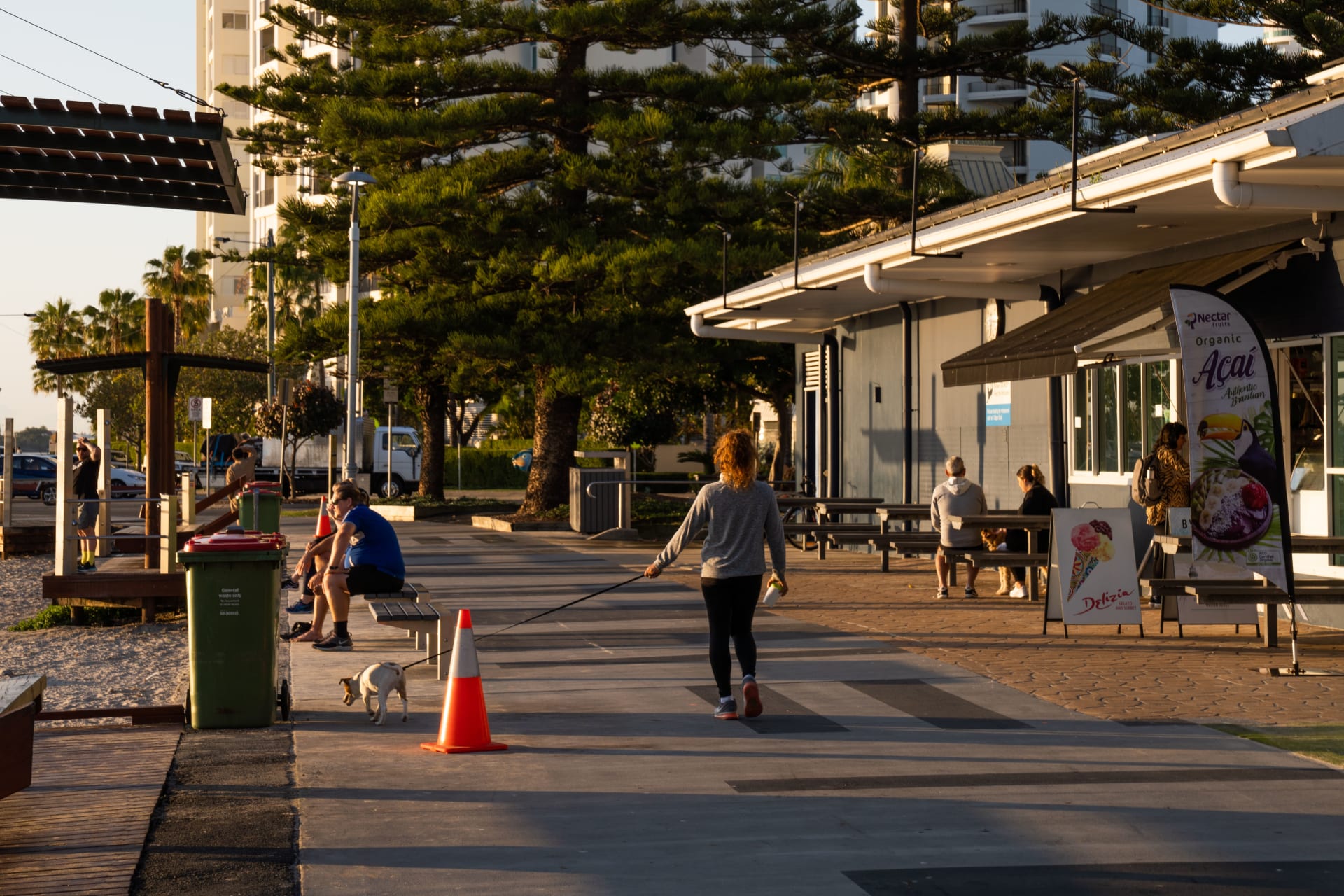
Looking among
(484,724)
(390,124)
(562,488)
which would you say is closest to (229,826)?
(484,724)

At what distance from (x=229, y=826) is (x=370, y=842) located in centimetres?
71

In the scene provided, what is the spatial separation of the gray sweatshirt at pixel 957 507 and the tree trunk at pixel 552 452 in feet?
55.1

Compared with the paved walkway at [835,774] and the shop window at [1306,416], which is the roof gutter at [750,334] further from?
the paved walkway at [835,774]

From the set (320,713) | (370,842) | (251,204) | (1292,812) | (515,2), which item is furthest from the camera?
(251,204)

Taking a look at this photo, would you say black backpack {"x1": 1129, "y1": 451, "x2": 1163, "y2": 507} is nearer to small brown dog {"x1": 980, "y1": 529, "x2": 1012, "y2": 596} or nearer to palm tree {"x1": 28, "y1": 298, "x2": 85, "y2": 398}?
small brown dog {"x1": 980, "y1": 529, "x2": 1012, "y2": 596}

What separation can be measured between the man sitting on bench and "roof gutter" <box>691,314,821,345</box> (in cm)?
1485

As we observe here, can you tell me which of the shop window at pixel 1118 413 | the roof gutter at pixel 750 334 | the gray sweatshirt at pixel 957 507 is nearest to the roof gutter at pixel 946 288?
the shop window at pixel 1118 413

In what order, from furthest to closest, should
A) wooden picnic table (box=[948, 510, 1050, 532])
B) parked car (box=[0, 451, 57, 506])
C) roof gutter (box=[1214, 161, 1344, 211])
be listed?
parked car (box=[0, 451, 57, 506]), wooden picnic table (box=[948, 510, 1050, 532]), roof gutter (box=[1214, 161, 1344, 211])

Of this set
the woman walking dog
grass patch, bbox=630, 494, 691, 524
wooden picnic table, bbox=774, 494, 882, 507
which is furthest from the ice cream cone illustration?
grass patch, bbox=630, 494, 691, 524

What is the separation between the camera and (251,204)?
89188 mm

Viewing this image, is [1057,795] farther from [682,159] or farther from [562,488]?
[562,488]

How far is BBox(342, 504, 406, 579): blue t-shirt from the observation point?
38.5 ft

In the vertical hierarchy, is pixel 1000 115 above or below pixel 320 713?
above

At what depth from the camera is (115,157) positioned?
848 cm
